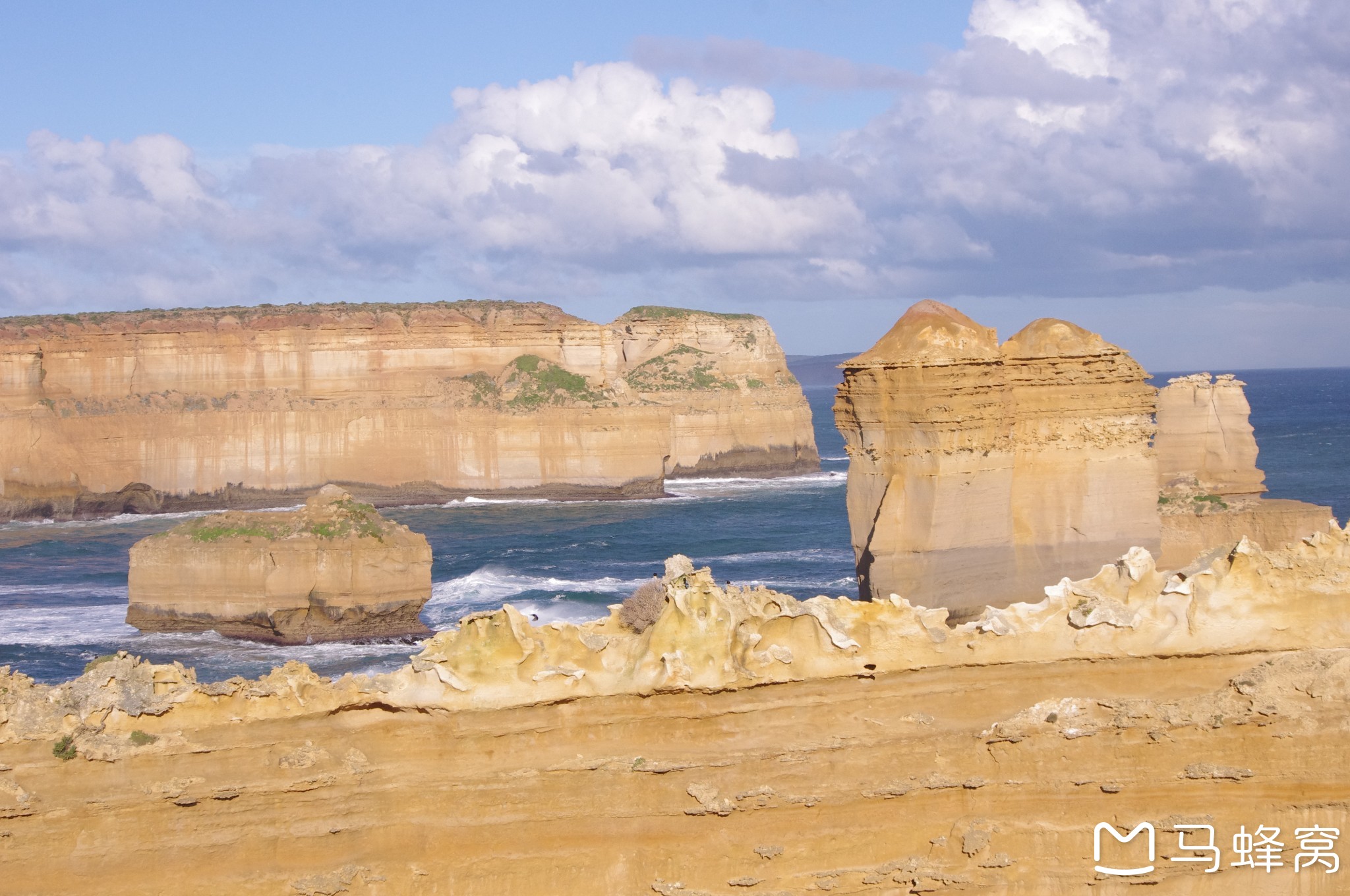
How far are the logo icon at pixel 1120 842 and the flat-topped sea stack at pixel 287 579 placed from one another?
74.1 ft

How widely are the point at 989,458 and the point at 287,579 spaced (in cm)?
1777

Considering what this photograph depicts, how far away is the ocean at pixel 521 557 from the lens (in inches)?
1109

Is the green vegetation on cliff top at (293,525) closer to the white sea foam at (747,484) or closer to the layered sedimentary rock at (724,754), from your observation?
the layered sedimentary rock at (724,754)

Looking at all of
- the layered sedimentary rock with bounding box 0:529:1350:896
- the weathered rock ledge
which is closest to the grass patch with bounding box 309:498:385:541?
the weathered rock ledge

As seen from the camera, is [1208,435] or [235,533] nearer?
[235,533]

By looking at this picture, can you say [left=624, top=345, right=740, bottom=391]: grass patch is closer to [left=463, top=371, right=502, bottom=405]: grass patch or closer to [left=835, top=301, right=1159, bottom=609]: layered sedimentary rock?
[left=463, top=371, right=502, bottom=405]: grass patch

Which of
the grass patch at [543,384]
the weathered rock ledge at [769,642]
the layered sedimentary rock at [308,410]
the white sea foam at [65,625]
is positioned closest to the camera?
the weathered rock ledge at [769,642]

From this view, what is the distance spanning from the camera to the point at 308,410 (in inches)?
2613

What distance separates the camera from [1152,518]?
18.8 m

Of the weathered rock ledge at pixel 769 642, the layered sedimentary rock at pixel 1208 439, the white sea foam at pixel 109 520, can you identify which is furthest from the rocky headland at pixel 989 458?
the white sea foam at pixel 109 520

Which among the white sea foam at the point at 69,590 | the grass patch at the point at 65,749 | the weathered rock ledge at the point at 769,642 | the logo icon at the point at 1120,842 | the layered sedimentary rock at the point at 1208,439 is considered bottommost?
the white sea foam at the point at 69,590

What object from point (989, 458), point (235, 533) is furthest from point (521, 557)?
point (989, 458)

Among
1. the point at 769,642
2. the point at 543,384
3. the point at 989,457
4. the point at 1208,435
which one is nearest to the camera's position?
the point at 769,642

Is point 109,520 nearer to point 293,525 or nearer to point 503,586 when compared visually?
point 503,586
